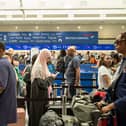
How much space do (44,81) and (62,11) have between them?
1178 cm

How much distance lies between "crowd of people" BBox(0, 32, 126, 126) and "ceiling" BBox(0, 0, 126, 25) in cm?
522

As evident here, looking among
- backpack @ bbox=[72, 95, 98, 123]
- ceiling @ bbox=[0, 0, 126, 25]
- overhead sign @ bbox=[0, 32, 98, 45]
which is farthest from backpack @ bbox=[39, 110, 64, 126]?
overhead sign @ bbox=[0, 32, 98, 45]

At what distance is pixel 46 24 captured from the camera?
21.9 meters

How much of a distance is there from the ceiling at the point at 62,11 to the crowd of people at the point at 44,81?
5223mm

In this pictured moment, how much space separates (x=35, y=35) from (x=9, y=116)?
16.4 metres

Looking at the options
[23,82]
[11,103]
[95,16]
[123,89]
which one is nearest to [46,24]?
[95,16]

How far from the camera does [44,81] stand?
5.71 m

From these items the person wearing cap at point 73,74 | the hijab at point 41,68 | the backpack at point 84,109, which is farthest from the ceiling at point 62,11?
the backpack at point 84,109

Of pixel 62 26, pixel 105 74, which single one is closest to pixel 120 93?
pixel 105 74

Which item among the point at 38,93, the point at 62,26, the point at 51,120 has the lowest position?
the point at 51,120

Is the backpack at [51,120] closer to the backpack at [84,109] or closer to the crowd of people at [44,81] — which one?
the crowd of people at [44,81]

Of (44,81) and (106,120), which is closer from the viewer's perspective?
(106,120)

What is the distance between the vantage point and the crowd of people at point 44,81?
278 cm

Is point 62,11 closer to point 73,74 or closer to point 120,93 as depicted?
point 73,74
